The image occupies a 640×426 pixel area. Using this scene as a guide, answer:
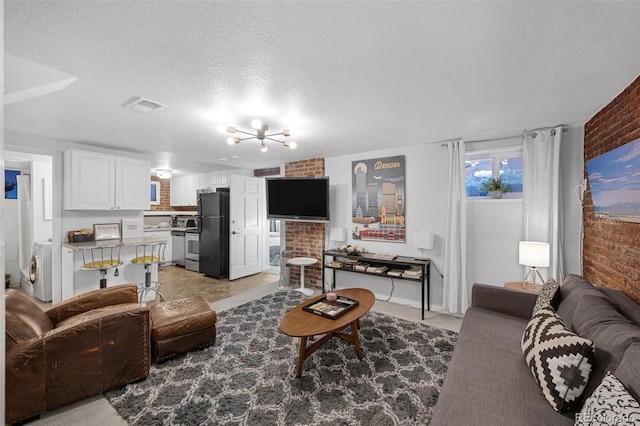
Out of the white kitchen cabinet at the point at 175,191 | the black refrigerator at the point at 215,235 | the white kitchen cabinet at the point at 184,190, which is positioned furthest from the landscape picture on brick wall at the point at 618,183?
the white kitchen cabinet at the point at 175,191

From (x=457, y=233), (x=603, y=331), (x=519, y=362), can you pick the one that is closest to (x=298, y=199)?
(x=457, y=233)

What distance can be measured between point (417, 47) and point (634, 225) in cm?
196

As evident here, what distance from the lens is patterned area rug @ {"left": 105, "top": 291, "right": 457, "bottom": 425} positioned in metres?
1.77

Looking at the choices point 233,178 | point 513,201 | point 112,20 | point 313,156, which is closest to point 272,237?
point 233,178

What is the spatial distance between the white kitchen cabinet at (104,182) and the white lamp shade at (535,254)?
505 cm

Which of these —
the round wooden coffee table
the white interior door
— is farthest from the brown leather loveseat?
the white interior door

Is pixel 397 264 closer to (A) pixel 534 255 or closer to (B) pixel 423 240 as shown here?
(B) pixel 423 240

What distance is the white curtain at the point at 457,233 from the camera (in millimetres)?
3326

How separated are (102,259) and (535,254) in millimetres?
5302

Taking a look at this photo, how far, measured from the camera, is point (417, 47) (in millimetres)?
1519

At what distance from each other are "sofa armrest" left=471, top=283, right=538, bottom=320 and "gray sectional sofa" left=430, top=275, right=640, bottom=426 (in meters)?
0.13

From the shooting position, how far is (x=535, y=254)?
8.79 feet

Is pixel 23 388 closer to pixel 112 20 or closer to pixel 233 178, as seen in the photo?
pixel 112 20

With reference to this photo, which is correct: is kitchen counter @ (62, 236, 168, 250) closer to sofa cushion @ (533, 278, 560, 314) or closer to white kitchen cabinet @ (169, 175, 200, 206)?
white kitchen cabinet @ (169, 175, 200, 206)
